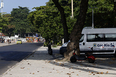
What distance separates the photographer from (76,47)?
17.8 meters

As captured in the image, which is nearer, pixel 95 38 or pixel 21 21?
pixel 95 38

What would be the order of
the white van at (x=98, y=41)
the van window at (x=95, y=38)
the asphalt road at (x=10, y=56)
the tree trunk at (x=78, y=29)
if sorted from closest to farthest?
the asphalt road at (x=10, y=56)
the tree trunk at (x=78, y=29)
the white van at (x=98, y=41)
the van window at (x=95, y=38)

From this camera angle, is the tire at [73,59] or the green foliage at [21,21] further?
the green foliage at [21,21]

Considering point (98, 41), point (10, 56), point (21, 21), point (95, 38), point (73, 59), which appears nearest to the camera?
point (73, 59)

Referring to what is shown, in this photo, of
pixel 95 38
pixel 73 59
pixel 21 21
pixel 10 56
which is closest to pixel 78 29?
pixel 73 59

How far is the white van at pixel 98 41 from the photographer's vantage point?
68.3 ft

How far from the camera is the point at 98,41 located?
2100cm

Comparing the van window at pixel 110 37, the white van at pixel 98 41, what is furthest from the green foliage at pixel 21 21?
the van window at pixel 110 37

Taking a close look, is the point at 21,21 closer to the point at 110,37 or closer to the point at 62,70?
the point at 110,37

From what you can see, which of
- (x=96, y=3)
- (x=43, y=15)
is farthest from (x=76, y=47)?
(x=43, y=15)

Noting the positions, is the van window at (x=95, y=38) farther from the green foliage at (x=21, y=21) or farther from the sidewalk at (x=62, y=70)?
the green foliage at (x=21, y=21)

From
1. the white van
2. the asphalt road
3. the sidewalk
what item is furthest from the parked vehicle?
the sidewalk

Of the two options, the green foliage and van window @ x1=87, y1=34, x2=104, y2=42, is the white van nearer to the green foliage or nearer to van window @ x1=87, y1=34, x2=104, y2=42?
van window @ x1=87, y1=34, x2=104, y2=42

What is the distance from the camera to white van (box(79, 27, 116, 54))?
2081 centimetres
